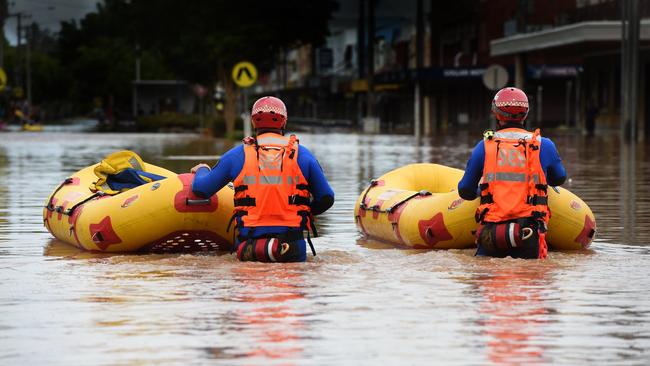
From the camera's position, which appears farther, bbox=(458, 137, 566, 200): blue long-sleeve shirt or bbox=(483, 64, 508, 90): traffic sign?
bbox=(483, 64, 508, 90): traffic sign

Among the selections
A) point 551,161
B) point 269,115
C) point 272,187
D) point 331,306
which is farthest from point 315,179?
point 331,306

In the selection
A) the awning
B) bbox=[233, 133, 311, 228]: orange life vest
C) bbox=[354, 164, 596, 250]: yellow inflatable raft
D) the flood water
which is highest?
the awning

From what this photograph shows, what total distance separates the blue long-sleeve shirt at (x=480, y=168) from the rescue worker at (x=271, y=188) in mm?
1068

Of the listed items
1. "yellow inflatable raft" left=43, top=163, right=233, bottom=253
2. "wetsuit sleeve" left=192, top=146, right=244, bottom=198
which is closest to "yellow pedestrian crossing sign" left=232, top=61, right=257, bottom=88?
"yellow inflatable raft" left=43, top=163, right=233, bottom=253

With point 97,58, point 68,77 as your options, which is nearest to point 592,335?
point 97,58

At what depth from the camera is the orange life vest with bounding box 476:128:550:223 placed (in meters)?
12.0

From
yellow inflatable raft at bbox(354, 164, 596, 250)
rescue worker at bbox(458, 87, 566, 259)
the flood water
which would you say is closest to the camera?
the flood water

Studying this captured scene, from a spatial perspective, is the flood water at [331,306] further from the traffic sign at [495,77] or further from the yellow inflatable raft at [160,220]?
the traffic sign at [495,77]

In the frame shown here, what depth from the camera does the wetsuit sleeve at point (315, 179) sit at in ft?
39.2

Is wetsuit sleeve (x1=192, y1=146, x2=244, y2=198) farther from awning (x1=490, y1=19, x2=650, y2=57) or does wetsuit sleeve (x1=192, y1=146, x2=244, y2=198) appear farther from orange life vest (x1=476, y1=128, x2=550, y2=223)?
awning (x1=490, y1=19, x2=650, y2=57)

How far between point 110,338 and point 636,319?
2.84 meters

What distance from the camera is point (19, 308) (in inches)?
366

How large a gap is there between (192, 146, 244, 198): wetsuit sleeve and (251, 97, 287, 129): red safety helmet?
0.25 metres

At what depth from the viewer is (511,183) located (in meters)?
12.0
